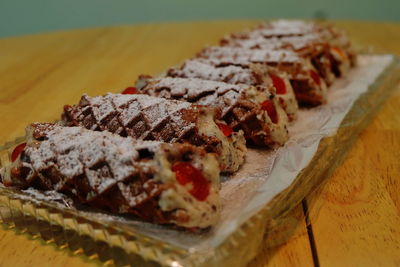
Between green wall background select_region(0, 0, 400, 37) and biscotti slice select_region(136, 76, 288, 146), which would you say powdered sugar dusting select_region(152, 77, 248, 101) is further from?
green wall background select_region(0, 0, 400, 37)

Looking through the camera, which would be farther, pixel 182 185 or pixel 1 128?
pixel 1 128

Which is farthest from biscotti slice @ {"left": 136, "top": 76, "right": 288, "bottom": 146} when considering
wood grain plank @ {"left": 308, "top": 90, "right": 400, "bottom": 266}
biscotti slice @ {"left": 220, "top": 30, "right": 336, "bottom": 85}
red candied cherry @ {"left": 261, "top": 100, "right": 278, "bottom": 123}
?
biscotti slice @ {"left": 220, "top": 30, "right": 336, "bottom": 85}

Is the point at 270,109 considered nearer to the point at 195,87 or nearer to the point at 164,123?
the point at 195,87

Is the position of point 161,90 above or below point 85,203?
above

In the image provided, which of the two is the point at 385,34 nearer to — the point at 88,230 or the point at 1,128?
the point at 1,128

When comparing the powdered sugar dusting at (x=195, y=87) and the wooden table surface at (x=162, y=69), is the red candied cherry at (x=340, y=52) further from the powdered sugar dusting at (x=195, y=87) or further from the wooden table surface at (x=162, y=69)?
the powdered sugar dusting at (x=195, y=87)

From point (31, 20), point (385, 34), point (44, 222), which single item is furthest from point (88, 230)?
point (31, 20)
